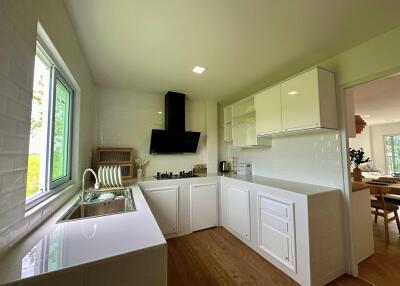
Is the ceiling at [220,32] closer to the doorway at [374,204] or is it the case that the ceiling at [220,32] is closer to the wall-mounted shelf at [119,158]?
the doorway at [374,204]

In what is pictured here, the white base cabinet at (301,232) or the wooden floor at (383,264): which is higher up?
the white base cabinet at (301,232)

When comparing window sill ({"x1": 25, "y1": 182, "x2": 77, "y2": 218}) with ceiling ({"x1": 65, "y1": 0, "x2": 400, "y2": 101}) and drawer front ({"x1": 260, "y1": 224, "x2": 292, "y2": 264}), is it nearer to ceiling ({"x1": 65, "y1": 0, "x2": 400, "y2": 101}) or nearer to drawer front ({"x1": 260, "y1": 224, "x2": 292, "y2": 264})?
ceiling ({"x1": 65, "y1": 0, "x2": 400, "y2": 101})

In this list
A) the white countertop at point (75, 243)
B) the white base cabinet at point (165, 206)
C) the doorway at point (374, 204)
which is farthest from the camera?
the white base cabinet at point (165, 206)

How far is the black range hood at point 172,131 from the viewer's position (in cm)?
313

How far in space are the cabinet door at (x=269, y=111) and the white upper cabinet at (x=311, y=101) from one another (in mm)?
129

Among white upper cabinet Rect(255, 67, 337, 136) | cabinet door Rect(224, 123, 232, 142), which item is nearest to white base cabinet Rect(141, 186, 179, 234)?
cabinet door Rect(224, 123, 232, 142)

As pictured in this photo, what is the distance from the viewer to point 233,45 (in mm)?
1812

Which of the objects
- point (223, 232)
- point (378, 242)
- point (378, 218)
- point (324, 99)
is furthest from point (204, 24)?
point (378, 218)

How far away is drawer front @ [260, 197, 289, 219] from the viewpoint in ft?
5.97

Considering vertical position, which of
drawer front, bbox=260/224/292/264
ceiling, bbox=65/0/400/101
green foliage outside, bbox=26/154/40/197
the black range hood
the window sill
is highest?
ceiling, bbox=65/0/400/101

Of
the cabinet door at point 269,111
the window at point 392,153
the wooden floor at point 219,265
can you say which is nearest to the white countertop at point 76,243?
the wooden floor at point 219,265

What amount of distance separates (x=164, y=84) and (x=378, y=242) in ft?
12.5

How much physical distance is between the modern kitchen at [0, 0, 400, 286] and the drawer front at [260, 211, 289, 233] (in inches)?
1.0

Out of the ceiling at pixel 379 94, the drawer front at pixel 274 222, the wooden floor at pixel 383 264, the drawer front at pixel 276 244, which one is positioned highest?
the ceiling at pixel 379 94
